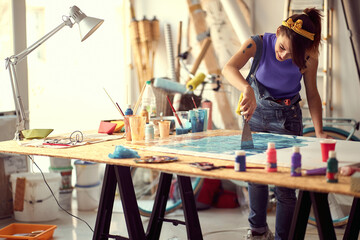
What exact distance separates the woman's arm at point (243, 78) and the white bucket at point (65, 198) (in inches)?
90.2

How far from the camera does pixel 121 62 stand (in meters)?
5.64

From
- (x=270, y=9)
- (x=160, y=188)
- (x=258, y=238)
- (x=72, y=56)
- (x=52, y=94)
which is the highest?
(x=270, y=9)

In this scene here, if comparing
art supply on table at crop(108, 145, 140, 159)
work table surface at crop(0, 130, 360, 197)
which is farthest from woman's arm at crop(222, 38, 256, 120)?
art supply on table at crop(108, 145, 140, 159)

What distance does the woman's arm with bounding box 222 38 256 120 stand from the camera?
8.43 feet

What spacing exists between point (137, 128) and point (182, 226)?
4.93 feet

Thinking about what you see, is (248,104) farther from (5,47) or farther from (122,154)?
(5,47)

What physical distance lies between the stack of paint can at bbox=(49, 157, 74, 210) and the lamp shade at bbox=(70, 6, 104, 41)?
1.92 meters

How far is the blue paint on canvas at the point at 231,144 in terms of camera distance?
2455 millimetres

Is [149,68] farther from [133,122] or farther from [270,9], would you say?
[133,122]

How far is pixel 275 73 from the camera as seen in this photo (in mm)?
2961

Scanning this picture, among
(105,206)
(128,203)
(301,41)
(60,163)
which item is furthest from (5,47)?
(301,41)

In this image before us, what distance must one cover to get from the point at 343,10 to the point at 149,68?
205cm

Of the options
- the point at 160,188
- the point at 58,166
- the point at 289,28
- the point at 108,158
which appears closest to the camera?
the point at 108,158

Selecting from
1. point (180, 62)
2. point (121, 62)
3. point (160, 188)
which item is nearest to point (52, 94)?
point (121, 62)
